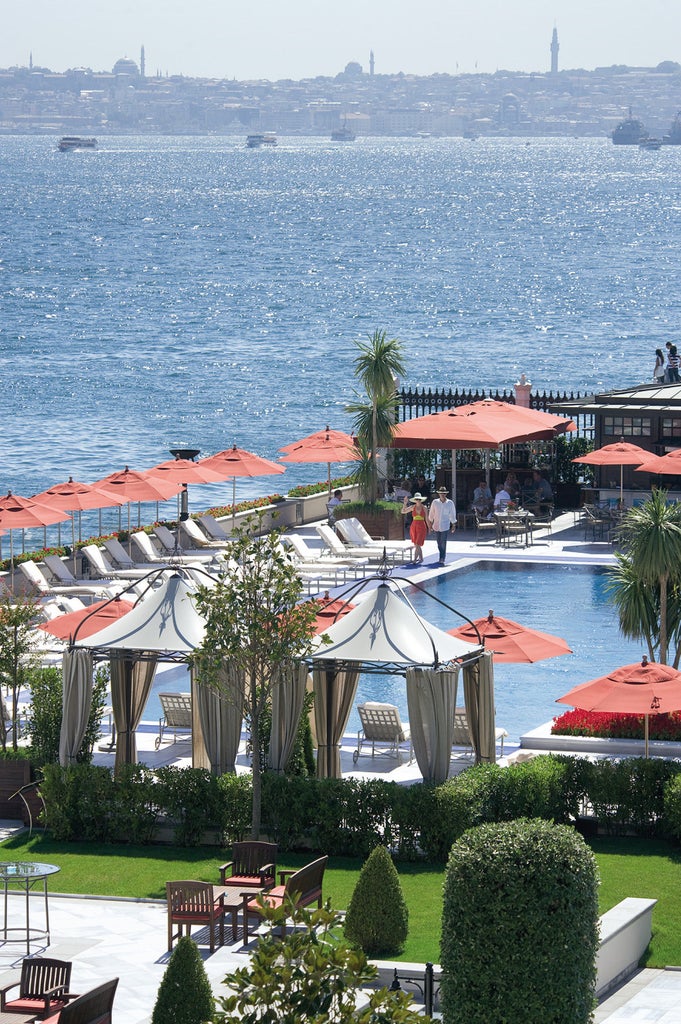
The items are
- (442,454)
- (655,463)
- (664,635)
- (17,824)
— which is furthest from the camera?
(442,454)

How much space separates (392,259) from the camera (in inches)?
5566

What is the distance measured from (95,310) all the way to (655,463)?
84961mm

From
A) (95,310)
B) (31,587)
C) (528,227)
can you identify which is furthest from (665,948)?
(528,227)

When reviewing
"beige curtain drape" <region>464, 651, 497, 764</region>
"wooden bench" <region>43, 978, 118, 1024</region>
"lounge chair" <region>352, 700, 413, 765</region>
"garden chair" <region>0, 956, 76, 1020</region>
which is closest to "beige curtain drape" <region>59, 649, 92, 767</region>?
"lounge chair" <region>352, 700, 413, 765</region>

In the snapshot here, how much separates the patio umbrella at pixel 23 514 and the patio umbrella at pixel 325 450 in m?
6.23

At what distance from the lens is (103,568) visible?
3109 centimetres

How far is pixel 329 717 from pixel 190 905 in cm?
441

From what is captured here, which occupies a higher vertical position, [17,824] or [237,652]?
[237,652]

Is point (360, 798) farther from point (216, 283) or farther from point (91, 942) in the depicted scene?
point (216, 283)

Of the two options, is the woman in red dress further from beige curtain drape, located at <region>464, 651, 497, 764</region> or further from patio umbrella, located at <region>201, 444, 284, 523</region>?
beige curtain drape, located at <region>464, 651, 497, 764</region>

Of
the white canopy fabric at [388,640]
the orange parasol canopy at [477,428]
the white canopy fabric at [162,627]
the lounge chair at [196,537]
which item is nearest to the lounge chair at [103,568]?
the lounge chair at [196,537]

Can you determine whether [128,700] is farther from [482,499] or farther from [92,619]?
[482,499]

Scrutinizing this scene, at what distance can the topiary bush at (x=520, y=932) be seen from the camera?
11.3m

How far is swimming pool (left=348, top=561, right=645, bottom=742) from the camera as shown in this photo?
963 inches
